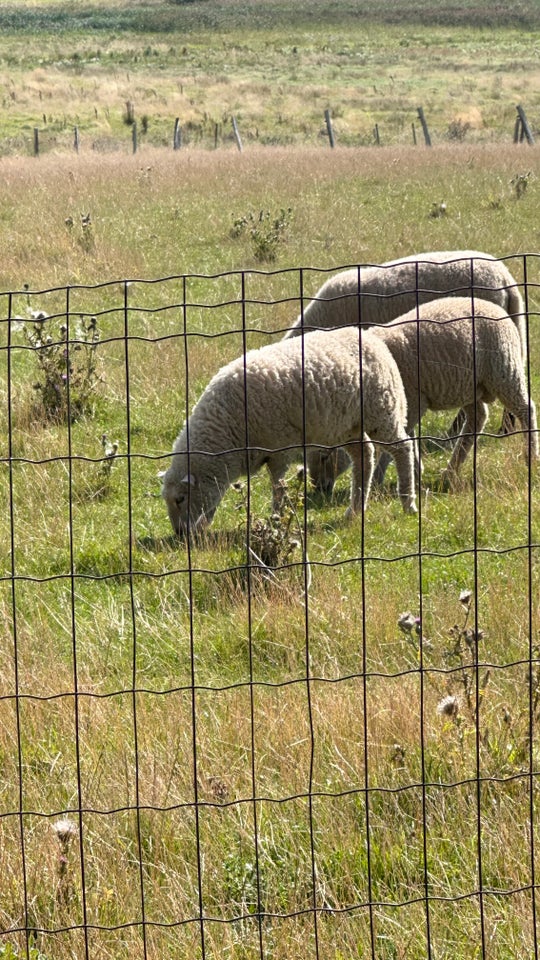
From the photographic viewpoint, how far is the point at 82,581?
695 cm

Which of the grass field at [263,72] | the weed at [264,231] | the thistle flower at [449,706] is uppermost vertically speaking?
the grass field at [263,72]

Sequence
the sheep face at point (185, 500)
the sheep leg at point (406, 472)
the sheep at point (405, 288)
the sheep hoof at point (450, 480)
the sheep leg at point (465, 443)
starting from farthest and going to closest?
the sheep at point (405, 288) < the sheep leg at point (465, 443) < the sheep hoof at point (450, 480) < the sheep leg at point (406, 472) < the sheep face at point (185, 500)

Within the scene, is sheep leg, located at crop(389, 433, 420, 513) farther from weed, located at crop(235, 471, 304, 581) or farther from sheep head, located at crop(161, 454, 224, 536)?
weed, located at crop(235, 471, 304, 581)

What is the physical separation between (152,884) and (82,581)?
3242mm

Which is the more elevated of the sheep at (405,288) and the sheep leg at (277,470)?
the sheep at (405,288)

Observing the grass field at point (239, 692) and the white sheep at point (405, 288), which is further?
the white sheep at point (405, 288)

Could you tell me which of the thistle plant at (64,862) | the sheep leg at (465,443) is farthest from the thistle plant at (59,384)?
the thistle plant at (64,862)

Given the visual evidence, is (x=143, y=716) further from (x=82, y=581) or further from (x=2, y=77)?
(x=2, y=77)

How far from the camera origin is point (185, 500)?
7.75 metres

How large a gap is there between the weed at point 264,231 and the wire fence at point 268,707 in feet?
25.2

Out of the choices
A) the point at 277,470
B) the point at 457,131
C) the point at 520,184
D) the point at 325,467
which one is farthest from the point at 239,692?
the point at 457,131

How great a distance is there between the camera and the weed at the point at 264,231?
16.2 m

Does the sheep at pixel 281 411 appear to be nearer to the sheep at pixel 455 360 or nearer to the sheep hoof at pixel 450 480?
the sheep hoof at pixel 450 480

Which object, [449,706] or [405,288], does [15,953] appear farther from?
[405,288]
